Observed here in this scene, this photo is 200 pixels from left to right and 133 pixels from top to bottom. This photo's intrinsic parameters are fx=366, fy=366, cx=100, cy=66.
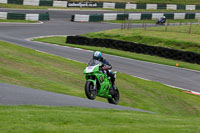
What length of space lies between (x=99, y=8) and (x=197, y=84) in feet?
141

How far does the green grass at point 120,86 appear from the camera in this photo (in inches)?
536

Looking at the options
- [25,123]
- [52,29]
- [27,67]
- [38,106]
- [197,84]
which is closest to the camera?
[25,123]

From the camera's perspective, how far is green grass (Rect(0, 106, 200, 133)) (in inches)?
261

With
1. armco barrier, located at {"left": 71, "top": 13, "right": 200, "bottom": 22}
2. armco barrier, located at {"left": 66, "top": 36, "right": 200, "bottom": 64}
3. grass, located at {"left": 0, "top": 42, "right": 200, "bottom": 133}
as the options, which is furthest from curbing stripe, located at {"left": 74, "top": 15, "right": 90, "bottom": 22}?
grass, located at {"left": 0, "top": 42, "right": 200, "bottom": 133}

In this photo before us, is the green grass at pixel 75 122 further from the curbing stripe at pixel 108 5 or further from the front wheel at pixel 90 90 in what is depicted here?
the curbing stripe at pixel 108 5

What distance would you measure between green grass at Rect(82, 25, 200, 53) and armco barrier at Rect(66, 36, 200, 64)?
6.83ft

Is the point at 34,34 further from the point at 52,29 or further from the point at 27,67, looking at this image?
the point at 27,67

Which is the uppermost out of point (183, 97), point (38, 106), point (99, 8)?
point (99, 8)

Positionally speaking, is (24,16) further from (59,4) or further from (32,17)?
(59,4)

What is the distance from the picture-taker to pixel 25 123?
686 cm

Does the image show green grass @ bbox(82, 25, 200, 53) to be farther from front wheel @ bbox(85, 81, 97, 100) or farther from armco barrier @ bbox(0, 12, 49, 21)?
front wheel @ bbox(85, 81, 97, 100)

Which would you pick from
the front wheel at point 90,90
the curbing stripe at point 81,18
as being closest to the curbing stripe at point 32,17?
the curbing stripe at point 81,18

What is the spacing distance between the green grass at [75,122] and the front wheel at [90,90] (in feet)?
7.33

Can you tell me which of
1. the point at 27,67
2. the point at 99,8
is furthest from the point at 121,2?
the point at 27,67
